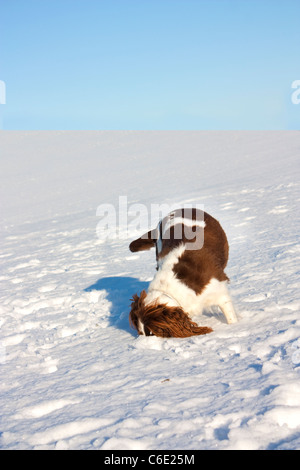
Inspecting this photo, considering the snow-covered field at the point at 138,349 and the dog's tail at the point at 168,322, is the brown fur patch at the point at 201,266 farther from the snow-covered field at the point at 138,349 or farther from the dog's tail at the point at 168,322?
the snow-covered field at the point at 138,349

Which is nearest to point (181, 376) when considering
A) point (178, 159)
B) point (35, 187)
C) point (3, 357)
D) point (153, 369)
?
point (153, 369)

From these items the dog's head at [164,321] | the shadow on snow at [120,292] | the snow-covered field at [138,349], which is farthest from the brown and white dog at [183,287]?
the shadow on snow at [120,292]

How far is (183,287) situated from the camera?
3.78m

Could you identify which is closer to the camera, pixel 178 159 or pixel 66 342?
pixel 66 342

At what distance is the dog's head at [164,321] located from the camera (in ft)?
12.0

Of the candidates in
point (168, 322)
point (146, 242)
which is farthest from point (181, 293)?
point (146, 242)

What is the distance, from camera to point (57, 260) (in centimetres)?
797

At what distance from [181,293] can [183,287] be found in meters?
0.05

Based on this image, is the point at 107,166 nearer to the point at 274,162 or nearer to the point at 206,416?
the point at 274,162

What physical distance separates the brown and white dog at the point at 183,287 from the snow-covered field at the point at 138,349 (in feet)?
0.46

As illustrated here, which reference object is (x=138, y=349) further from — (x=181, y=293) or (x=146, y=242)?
(x=146, y=242)

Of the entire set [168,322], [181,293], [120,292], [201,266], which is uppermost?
[201,266]

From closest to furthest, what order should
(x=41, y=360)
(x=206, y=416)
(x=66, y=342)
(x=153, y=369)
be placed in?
(x=206, y=416) → (x=153, y=369) → (x=41, y=360) → (x=66, y=342)
